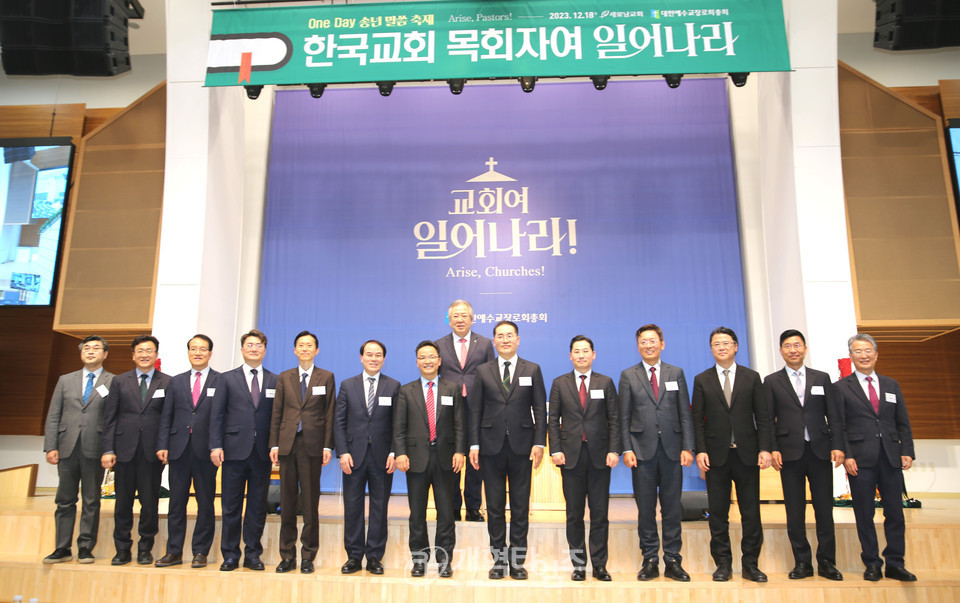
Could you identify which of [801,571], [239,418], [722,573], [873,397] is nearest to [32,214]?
[239,418]

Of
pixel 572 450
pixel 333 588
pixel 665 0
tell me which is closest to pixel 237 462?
pixel 333 588

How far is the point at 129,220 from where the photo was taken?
584 centimetres

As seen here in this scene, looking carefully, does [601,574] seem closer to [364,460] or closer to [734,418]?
[734,418]

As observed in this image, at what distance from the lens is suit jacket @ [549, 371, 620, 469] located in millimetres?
3426

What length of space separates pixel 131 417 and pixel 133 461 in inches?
10.0

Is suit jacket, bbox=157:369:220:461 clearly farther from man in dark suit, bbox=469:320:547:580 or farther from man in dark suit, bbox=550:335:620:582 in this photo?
man in dark suit, bbox=550:335:620:582

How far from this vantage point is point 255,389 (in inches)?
148

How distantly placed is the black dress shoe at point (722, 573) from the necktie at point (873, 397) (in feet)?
3.82

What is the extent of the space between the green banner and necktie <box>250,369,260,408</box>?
2500 mm

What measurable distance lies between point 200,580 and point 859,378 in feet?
12.4

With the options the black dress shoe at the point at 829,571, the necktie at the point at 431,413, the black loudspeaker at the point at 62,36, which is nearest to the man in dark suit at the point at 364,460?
the necktie at the point at 431,413

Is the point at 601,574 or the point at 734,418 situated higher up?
the point at 734,418

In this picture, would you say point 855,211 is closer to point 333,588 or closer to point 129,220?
point 333,588

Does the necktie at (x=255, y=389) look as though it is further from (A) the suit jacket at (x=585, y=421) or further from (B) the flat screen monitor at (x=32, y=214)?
(B) the flat screen monitor at (x=32, y=214)
